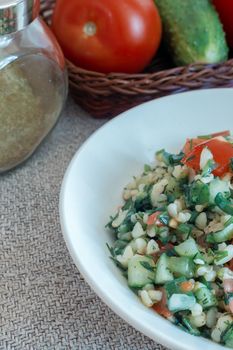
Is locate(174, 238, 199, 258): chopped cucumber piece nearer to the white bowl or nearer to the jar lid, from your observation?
the white bowl

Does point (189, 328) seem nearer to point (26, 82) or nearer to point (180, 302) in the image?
point (180, 302)

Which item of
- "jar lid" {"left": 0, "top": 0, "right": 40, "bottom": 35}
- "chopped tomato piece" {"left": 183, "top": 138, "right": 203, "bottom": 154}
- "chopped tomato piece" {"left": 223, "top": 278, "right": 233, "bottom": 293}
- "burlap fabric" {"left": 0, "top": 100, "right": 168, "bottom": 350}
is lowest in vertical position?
"burlap fabric" {"left": 0, "top": 100, "right": 168, "bottom": 350}

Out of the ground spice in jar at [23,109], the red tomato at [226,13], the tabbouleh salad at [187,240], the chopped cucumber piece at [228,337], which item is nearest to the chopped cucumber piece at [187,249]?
the tabbouleh salad at [187,240]

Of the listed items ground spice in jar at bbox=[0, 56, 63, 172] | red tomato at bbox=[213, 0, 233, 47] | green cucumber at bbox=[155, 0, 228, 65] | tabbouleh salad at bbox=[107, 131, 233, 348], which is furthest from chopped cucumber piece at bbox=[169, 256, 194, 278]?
red tomato at bbox=[213, 0, 233, 47]

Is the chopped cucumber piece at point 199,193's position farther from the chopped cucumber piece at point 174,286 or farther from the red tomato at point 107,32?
the red tomato at point 107,32

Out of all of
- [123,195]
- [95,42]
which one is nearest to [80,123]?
[95,42]

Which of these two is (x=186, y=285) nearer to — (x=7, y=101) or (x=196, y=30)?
(x=7, y=101)
